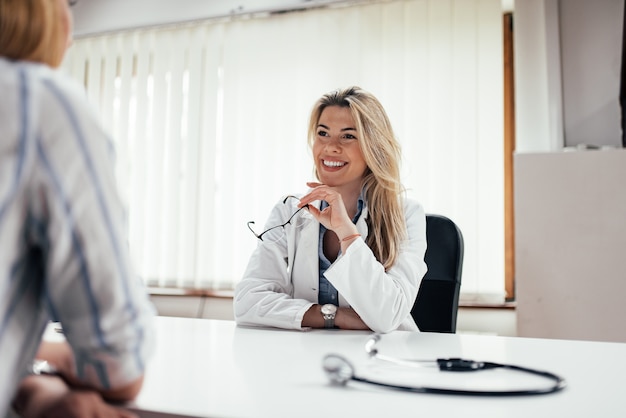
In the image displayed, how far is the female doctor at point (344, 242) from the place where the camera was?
1534mm

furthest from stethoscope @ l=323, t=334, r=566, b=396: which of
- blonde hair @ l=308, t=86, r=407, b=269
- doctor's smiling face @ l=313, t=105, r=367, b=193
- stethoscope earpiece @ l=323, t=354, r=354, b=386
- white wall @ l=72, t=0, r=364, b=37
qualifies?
white wall @ l=72, t=0, r=364, b=37

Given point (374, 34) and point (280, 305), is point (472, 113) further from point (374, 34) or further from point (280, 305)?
point (280, 305)

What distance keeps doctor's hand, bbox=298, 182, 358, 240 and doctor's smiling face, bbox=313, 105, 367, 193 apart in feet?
0.61

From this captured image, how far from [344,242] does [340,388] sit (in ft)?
2.79

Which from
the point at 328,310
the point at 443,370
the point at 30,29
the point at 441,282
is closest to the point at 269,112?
the point at 441,282

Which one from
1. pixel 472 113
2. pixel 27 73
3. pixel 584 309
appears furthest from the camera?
pixel 472 113

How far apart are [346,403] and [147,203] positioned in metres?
3.47

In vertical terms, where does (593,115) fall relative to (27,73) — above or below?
above

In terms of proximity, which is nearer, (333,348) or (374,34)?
(333,348)

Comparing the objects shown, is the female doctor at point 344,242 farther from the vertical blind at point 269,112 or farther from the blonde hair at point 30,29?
the vertical blind at point 269,112

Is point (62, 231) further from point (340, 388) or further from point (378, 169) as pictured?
point (378, 169)

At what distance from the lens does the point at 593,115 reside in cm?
305

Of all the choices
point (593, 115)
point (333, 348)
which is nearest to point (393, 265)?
point (333, 348)

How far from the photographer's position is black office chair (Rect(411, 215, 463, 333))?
5.98 feet
